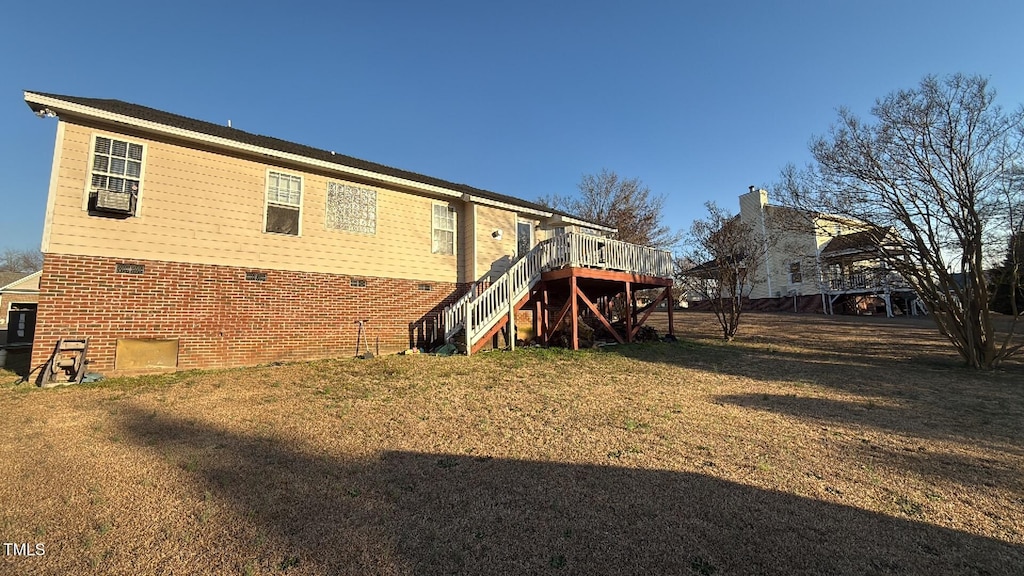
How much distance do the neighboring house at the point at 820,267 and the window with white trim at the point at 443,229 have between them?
30.5 ft

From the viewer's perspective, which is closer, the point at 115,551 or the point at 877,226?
the point at 115,551

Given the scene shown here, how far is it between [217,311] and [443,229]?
555 centimetres

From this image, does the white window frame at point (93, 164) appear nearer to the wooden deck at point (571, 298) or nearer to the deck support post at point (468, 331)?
the deck support post at point (468, 331)

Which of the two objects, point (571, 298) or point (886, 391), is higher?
point (571, 298)

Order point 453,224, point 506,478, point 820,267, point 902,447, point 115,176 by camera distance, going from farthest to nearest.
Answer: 1. point 820,267
2. point 453,224
3. point 115,176
4. point 902,447
5. point 506,478

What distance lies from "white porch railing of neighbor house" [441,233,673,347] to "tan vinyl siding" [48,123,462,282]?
169 cm

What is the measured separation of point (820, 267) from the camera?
1262 cm

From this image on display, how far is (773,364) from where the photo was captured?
9.85m

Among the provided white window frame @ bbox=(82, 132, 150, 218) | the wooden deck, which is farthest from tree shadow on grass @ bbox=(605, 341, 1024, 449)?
white window frame @ bbox=(82, 132, 150, 218)

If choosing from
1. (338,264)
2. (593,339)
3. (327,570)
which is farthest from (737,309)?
(327,570)

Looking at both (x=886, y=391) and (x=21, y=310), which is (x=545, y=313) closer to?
(x=886, y=391)

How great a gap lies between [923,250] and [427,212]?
40.7 feet

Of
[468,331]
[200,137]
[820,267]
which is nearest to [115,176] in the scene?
[200,137]

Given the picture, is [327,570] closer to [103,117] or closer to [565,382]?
[565,382]
